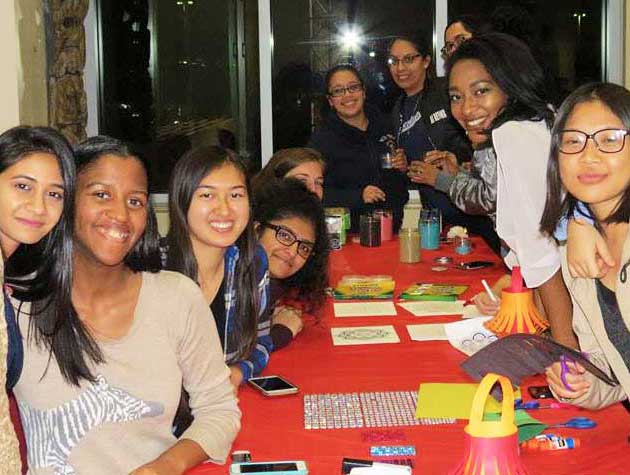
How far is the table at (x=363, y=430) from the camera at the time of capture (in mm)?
1583

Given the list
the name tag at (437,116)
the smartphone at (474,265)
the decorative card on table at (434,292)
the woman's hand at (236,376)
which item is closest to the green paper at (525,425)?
the woman's hand at (236,376)

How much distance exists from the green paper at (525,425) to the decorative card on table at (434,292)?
46.9 inches

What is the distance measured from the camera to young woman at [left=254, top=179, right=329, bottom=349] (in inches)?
104

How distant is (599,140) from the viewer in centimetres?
→ 167

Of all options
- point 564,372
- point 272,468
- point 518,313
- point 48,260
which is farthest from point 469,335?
point 48,260

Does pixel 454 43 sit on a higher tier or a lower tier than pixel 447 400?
higher

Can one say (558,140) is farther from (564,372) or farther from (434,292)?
(434,292)

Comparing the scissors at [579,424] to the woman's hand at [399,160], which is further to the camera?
the woman's hand at [399,160]

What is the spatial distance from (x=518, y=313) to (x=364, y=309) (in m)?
0.62

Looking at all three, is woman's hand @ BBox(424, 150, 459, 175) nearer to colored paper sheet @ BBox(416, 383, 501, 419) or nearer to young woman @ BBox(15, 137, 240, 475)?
colored paper sheet @ BBox(416, 383, 501, 419)

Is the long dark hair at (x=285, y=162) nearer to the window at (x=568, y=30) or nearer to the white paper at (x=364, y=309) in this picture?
the white paper at (x=364, y=309)

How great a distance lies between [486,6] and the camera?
5613 millimetres

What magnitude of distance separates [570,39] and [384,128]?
5.30 ft

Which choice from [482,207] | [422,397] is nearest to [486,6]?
A: [482,207]
